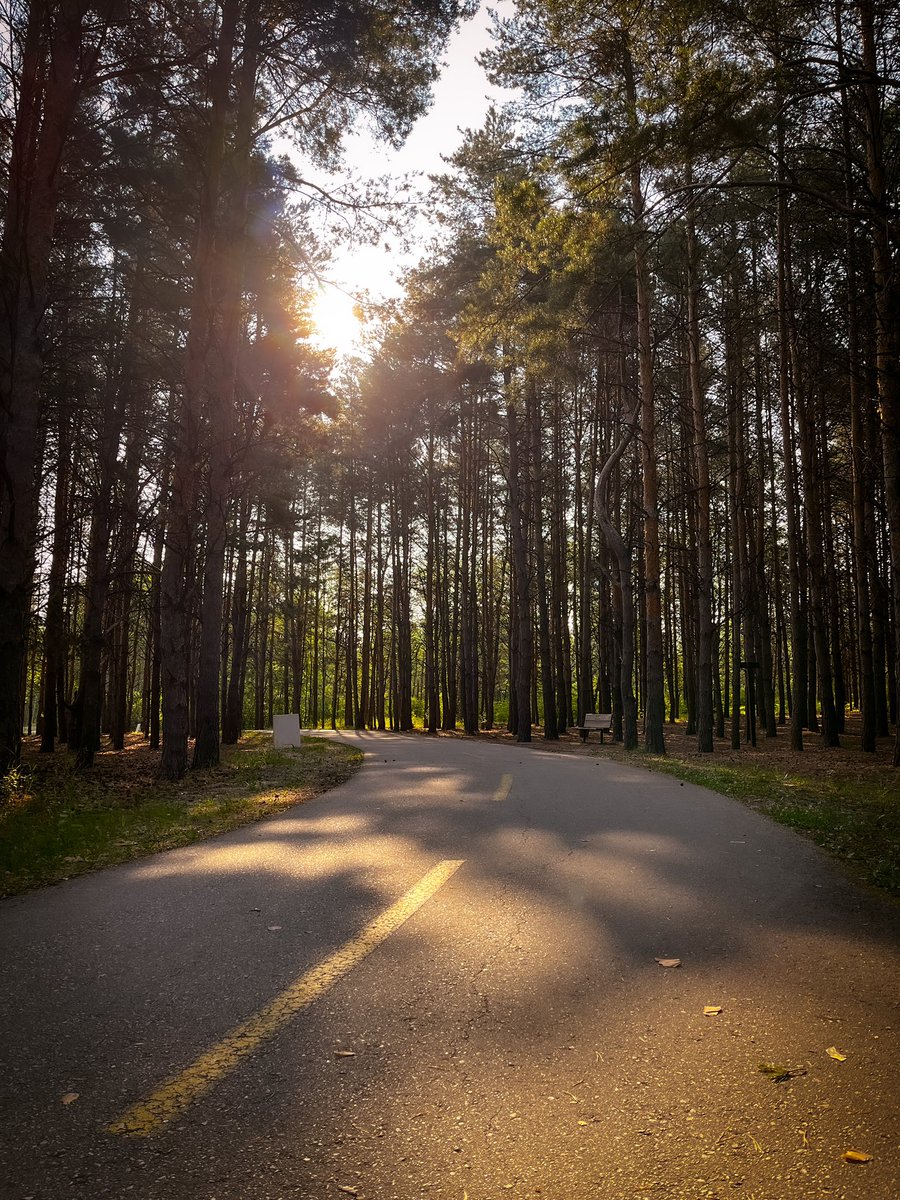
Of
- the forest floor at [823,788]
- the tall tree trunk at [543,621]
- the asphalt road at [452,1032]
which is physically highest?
the tall tree trunk at [543,621]

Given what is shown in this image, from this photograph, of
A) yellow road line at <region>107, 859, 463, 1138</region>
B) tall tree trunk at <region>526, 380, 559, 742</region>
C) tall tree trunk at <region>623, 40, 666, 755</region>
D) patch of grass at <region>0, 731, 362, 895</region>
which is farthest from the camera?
tall tree trunk at <region>526, 380, 559, 742</region>

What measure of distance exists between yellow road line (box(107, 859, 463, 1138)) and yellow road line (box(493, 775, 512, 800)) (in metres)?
4.69

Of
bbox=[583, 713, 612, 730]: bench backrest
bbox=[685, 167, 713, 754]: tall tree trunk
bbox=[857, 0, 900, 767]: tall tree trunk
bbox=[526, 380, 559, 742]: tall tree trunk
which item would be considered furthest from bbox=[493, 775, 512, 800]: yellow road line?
bbox=[526, 380, 559, 742]: tall tree trunk

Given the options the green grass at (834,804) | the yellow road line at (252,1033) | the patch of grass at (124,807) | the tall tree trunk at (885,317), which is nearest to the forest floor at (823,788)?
the green grass at (834,804)

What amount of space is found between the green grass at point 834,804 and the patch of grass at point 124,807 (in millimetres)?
5756

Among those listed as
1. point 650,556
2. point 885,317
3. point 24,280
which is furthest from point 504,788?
point 24,280

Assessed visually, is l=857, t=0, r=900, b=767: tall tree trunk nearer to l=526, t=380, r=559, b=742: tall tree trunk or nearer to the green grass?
the green grass

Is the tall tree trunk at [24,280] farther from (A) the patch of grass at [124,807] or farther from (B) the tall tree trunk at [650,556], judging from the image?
(B) the tall tree trunk at [650,556]

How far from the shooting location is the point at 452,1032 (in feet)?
9.60

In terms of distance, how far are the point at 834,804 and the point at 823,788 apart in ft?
5.93

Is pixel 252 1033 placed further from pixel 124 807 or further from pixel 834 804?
pixel 834 804

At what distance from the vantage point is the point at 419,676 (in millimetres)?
70750

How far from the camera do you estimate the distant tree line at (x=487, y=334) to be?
8148mm

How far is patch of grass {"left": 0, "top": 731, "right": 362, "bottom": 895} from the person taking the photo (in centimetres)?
624
